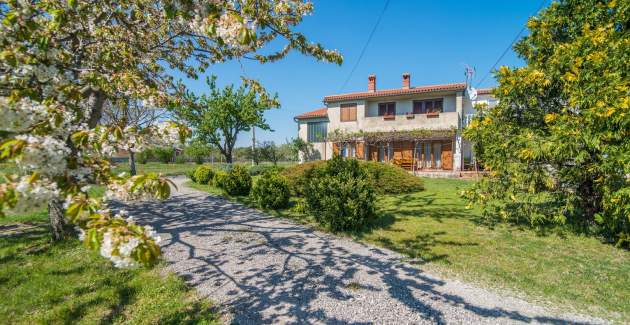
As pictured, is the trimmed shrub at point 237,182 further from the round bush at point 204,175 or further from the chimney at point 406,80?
the chimney at point 406,80

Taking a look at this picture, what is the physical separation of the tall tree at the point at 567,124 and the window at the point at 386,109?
1575cm

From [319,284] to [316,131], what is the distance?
2163 centimetres

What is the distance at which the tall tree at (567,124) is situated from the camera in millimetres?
4844

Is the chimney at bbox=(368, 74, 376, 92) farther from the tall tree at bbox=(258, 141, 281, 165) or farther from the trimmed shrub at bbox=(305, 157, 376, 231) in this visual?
the trimmed shrub at bbox=(305, 157, 376, 231)

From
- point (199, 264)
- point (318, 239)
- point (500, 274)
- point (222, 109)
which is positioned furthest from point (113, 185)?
point (222, 109)

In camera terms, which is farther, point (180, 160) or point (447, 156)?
point (180, 160)

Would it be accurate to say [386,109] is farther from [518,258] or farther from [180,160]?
[180,160]

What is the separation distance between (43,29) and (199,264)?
3818 millimetres

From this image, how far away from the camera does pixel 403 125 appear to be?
2120 centimetres

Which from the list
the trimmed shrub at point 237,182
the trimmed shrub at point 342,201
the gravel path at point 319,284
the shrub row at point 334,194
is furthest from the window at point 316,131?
the gravel path at point 319,284

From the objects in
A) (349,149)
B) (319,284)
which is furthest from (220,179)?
(349,149)

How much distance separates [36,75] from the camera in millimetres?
2436

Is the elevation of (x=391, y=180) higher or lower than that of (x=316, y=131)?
lower

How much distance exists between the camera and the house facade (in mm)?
19906
